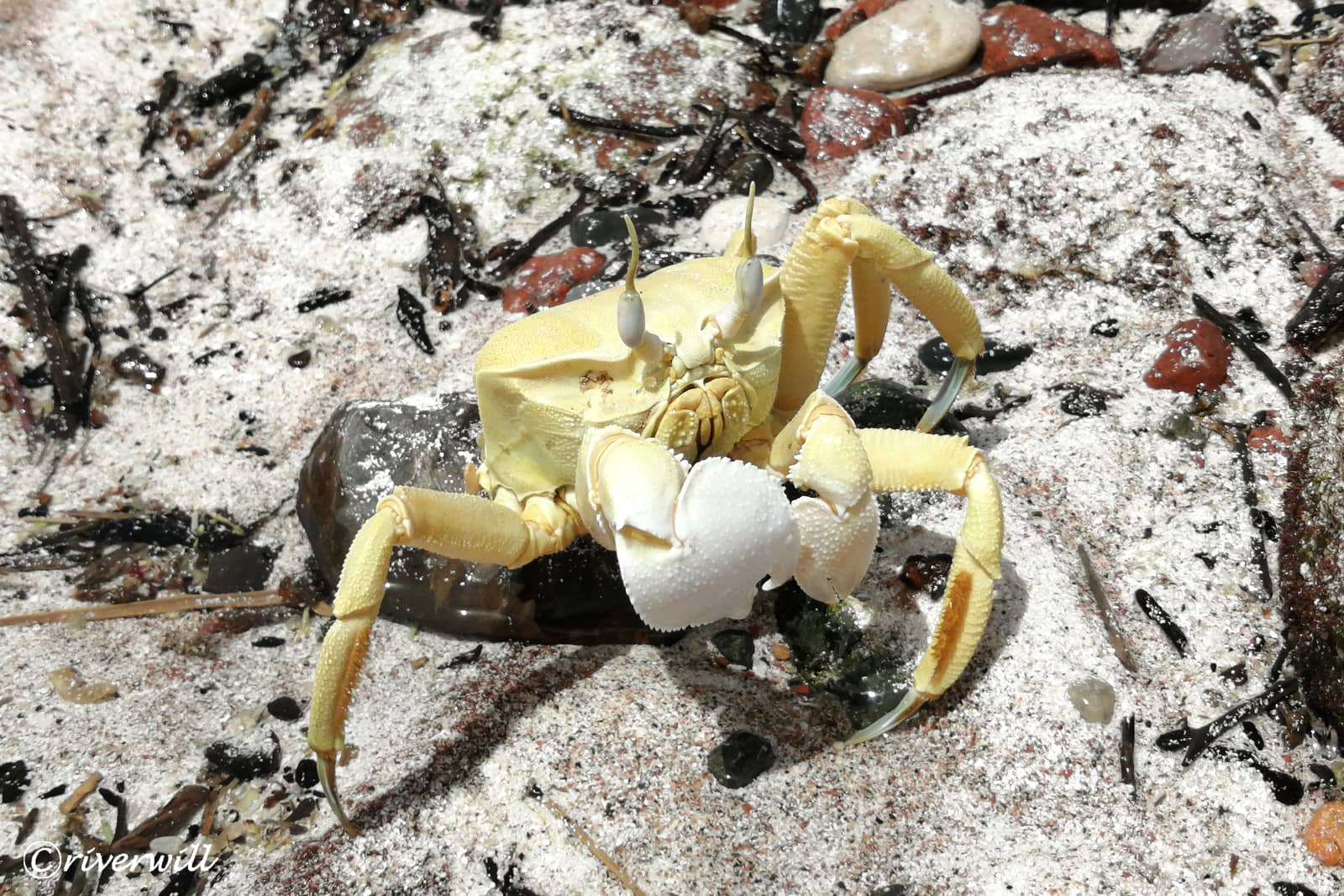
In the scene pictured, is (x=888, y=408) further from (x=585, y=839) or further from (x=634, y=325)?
(x=585, y=839)

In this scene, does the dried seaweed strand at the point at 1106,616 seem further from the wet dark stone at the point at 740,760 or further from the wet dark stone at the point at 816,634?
the wet dark stone at the point at 740,760

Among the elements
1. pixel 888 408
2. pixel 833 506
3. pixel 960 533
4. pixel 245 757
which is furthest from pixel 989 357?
pixel 245 757

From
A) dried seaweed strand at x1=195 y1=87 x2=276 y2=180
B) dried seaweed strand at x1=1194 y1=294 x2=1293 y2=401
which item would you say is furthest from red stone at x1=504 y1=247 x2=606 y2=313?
dried seaweed strand at x1=1194 y1=294 x2=1293 y2=401

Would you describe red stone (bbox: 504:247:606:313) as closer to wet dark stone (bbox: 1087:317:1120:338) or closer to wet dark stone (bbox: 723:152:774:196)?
wet dark stone (bbox: 723:152:774:196)

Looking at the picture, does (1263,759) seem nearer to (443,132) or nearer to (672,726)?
(672,726)

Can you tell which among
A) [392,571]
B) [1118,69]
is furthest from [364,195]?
[1118,69]

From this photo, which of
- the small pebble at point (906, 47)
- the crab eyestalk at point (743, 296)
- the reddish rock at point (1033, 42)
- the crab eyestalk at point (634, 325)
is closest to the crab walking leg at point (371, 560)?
the crab eyestalk at point (634, 325)
